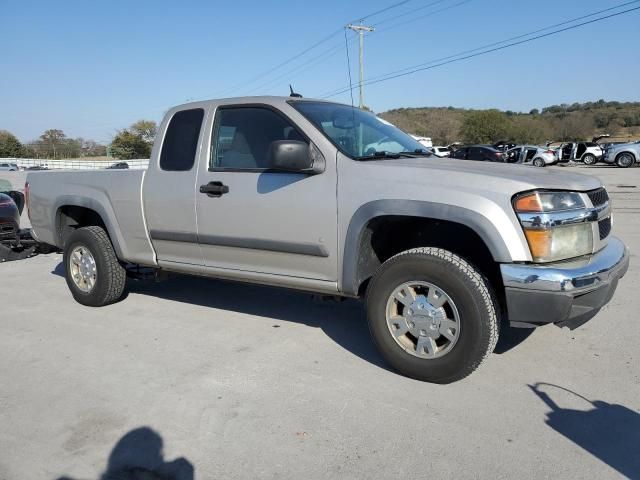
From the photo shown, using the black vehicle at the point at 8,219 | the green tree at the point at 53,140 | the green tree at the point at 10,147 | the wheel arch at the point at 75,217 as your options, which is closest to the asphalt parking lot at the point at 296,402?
the wheel arch at the point at 75,217

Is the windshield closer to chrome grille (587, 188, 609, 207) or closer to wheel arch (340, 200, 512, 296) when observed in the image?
wheel arch (340, 200, 512, 296)

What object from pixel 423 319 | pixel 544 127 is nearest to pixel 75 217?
pixel 423 319

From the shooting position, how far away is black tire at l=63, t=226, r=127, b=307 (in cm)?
511

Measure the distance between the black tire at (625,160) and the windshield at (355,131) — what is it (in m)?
26.3

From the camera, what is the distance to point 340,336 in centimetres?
431

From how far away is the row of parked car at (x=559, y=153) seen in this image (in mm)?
26359

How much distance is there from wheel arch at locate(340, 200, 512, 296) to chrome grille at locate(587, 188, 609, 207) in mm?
708

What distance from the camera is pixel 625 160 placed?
A: 26.6 m

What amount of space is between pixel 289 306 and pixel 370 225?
1.83m

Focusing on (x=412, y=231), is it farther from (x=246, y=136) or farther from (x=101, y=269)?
(x=101, y=269)

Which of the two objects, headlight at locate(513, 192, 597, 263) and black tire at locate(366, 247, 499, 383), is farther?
black tire at locate(366, 247, 499, 383)

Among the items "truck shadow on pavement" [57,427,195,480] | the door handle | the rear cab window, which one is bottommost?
"truck shadow on pavement" [57,427,195,480]

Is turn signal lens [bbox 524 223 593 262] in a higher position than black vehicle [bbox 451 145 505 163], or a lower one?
higher

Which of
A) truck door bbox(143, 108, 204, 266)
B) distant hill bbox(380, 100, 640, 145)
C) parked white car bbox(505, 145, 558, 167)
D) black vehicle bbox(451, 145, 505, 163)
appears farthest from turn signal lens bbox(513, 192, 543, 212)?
distant hill bbox(380, 100, 640, 145)
